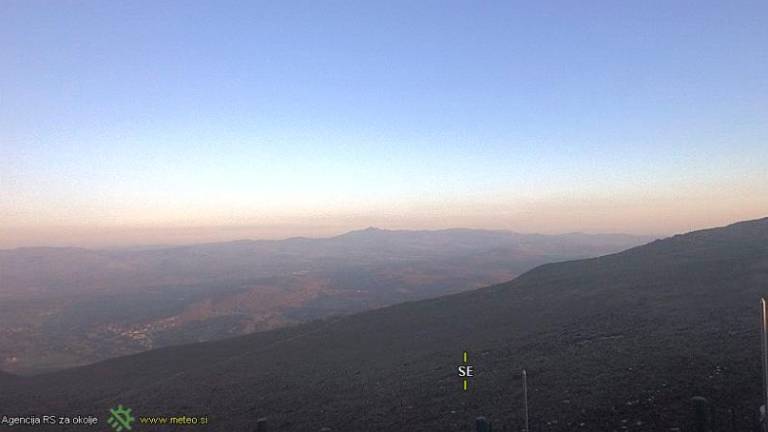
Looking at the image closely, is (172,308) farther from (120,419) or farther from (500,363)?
(500,363)

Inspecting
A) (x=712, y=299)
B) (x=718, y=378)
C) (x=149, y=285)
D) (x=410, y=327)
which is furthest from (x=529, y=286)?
(x=149, y=285)

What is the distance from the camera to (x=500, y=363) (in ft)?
76.6

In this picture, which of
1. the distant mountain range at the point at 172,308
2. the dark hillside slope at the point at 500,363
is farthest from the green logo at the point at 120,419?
the distant mountain range at the point at 172,308

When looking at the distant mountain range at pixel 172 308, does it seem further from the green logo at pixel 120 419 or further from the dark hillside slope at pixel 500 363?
the green logo at pixel 120 419

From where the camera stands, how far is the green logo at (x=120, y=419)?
20.5 metres

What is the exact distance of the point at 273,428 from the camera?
1717 centimetres

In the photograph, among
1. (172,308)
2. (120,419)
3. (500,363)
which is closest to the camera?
(120,419)

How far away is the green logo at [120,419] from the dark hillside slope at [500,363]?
0.72m

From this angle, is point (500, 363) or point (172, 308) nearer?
point (500, 363)

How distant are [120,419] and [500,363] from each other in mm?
17890

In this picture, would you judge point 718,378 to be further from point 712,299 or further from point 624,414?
point 712,299

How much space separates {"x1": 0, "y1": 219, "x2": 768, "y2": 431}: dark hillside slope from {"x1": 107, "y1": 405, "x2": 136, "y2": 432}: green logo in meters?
0.72

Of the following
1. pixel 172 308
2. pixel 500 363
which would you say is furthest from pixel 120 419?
pixel 172 308

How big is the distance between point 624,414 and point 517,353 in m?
13.2
